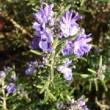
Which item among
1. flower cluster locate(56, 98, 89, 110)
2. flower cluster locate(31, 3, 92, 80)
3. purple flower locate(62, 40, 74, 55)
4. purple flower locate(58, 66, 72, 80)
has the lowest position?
flower cluster locate(56, 98, 89, 110)

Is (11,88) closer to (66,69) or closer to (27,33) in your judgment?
(66,69)

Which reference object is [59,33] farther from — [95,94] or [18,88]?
[95,94]

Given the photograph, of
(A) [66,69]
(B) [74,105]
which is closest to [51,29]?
(A) [66,69]

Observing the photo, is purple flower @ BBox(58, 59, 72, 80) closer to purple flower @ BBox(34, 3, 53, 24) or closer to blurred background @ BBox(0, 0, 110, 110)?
purple flower @ BBox(34, 3, 53, 24)

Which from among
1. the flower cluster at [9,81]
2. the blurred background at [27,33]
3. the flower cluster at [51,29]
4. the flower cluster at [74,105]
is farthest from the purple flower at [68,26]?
the blurred background at [27,33]

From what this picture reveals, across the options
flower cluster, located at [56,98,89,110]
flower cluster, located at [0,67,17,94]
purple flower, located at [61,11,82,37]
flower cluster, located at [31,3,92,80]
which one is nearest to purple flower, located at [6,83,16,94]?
flower cluster, located at [0,67,17,94]

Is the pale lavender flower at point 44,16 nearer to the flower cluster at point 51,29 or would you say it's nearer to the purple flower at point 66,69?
the flower cluster at point 51,29

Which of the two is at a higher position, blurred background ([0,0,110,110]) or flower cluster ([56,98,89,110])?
blurred background ([0,0,110,110])

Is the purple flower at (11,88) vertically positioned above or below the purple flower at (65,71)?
below

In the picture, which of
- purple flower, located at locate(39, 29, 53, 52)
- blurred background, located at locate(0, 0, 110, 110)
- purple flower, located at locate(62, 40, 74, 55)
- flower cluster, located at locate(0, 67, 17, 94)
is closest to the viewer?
purple flower, located at locate(39, 29, 53, 52)

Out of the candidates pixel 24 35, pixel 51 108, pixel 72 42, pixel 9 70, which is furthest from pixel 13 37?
pixel 72 42

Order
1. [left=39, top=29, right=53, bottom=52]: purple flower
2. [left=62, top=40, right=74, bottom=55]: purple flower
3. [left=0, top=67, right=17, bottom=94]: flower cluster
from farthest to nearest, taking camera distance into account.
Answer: [left=0, top=67, right=17, bottom=94]: flower cluster, [left=62, top=40, right=74, bottom=55]: purple flower, [left=39, top=29, right=53, bottom=52]: purple flower
